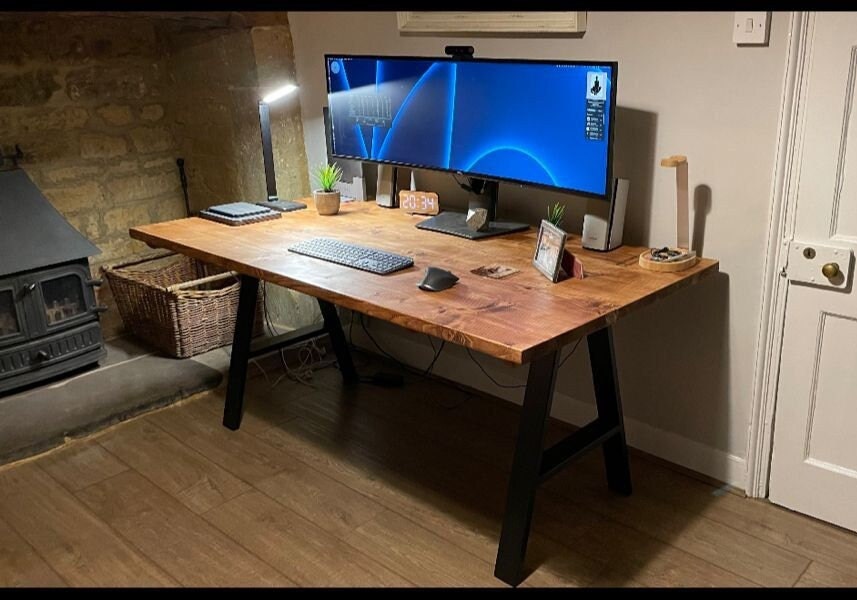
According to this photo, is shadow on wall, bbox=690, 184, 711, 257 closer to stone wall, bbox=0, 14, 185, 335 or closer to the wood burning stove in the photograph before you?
the wood burning stove

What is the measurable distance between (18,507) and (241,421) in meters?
0.76

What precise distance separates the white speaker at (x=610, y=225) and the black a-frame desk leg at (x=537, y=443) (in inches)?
11.4

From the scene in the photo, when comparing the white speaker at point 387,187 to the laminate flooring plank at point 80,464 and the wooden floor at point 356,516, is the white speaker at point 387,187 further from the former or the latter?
the laminate flooring plank at point 80,464

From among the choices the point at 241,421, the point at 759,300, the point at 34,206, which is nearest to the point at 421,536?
the point at 241,421

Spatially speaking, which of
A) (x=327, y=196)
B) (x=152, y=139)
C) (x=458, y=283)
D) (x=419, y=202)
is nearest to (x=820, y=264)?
(x=458, y=283)

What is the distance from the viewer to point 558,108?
7.29 feet

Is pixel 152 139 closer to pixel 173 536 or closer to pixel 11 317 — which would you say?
pixel 11 317

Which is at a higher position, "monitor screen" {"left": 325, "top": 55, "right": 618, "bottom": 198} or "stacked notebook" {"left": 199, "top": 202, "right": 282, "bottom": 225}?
"monitor screen" {"left": 325, "top": 55, "right": 618, "bottom": 198}

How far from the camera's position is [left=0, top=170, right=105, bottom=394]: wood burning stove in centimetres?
295

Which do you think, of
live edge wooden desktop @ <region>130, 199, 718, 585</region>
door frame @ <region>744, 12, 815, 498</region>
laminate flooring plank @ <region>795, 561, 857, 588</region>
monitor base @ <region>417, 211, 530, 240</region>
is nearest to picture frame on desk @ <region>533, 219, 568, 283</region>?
live edge wooden desktop @ <region>130, 199, 718, 585</region>

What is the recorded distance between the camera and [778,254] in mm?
2127

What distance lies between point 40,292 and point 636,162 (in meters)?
2.23

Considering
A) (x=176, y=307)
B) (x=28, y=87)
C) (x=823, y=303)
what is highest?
(x=28, y=87)

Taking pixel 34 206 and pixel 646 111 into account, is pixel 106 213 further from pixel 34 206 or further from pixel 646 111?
pixel 646 111
